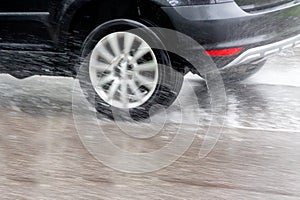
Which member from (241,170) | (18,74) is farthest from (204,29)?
(18,74)

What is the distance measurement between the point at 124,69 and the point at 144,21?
406mm

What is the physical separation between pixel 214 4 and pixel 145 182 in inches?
55.0

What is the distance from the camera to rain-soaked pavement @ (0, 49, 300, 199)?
146 inches

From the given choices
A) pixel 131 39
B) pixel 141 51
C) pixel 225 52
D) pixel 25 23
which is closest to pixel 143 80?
pixel 141 51

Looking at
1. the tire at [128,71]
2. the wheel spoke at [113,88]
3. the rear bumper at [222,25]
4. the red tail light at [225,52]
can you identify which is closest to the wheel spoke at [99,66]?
the tire at [128,71]

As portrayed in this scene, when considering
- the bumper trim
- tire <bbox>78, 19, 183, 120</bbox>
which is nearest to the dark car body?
the bumper trim

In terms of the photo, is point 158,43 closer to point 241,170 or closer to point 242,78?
Result: point 241,170

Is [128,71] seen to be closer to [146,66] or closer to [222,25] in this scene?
[146,66]

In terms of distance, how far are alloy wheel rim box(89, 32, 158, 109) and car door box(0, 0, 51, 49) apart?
1.50ft

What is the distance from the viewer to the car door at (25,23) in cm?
473

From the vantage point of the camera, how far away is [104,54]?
4711 millimetres

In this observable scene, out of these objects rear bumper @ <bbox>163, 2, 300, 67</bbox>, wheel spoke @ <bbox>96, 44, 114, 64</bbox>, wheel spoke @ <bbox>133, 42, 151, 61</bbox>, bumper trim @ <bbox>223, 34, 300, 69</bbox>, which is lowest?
wheel spoke @ <bbox>96, 44, 114, 64</bbox>

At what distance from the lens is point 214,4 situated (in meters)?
4.32

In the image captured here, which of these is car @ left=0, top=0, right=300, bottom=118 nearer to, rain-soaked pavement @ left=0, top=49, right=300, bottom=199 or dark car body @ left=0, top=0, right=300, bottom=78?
dark car body @ left=0, top=0, right=300, bottom=78
